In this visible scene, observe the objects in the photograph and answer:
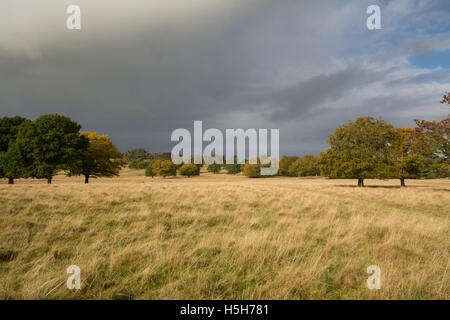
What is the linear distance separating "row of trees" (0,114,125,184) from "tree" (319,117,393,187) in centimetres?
4315

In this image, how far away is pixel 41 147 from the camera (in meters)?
29.8

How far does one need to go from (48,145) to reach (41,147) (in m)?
1.02

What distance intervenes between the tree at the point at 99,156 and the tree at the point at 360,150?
135ft

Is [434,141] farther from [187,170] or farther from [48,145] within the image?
[187,170]

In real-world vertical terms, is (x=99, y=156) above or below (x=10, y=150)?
below

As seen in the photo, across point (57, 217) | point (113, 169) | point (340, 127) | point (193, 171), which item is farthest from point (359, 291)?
point (193, 171)

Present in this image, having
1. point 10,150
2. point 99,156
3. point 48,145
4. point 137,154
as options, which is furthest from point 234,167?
point 137,154

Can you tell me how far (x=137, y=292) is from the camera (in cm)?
331

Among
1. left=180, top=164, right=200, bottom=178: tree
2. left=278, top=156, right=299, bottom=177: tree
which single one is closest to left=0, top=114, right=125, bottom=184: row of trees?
left=180, top=164, right=200, bottom=178: tree

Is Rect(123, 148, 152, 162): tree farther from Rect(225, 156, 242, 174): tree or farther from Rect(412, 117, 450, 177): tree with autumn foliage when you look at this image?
Rect(412, 117, 450, 177): tree with autumn foliage

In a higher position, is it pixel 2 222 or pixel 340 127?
pixel 340 127
